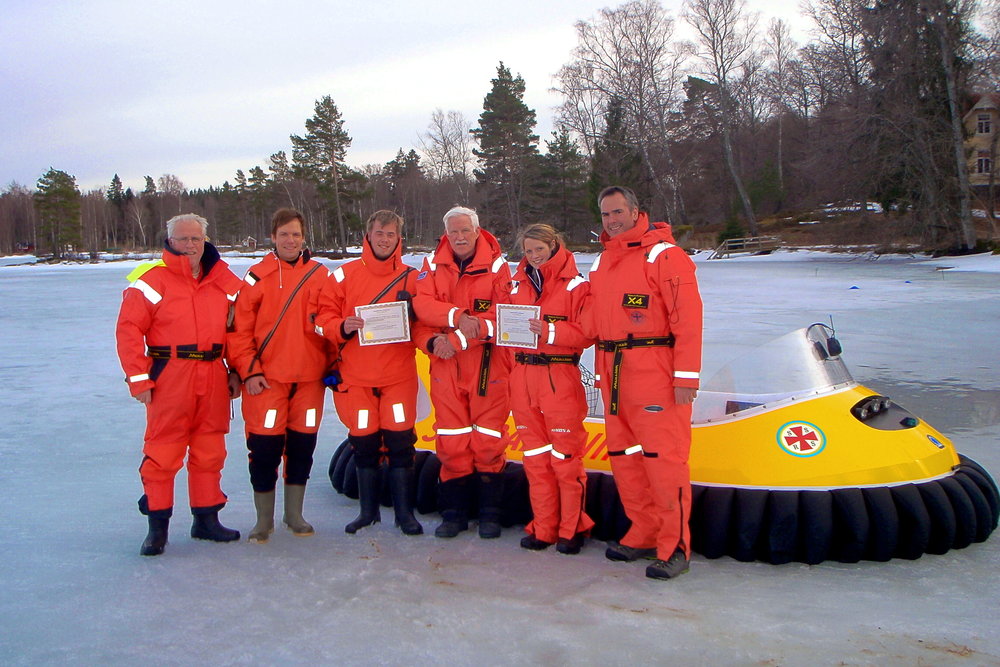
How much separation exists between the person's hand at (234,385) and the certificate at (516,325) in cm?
120

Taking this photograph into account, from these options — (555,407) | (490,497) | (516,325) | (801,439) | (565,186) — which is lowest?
(490,497)

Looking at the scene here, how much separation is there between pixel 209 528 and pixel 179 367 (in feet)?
2.42

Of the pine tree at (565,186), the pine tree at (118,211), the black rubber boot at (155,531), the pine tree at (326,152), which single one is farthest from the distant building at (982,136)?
the pine tree at (118,211)

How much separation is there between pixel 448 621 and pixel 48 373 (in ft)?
21.6

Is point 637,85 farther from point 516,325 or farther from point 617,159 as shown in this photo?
point 516,325

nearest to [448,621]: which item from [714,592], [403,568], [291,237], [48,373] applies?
[403,568]

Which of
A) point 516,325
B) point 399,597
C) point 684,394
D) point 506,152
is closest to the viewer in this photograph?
point 399,597

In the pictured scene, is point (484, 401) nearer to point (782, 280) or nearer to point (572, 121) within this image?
point (782, 280)

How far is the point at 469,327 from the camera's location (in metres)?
3.36

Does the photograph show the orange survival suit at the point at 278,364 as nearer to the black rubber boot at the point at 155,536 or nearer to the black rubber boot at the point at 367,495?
the black rubber boot at the point at 367,495

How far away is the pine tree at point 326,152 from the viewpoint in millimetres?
45875

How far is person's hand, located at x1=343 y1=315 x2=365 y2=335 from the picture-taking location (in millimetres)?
3381

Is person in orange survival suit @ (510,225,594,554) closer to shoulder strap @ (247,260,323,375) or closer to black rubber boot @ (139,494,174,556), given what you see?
shoulder strap @ (247,260,323,375)

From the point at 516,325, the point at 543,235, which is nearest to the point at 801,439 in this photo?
the point at 516,325
